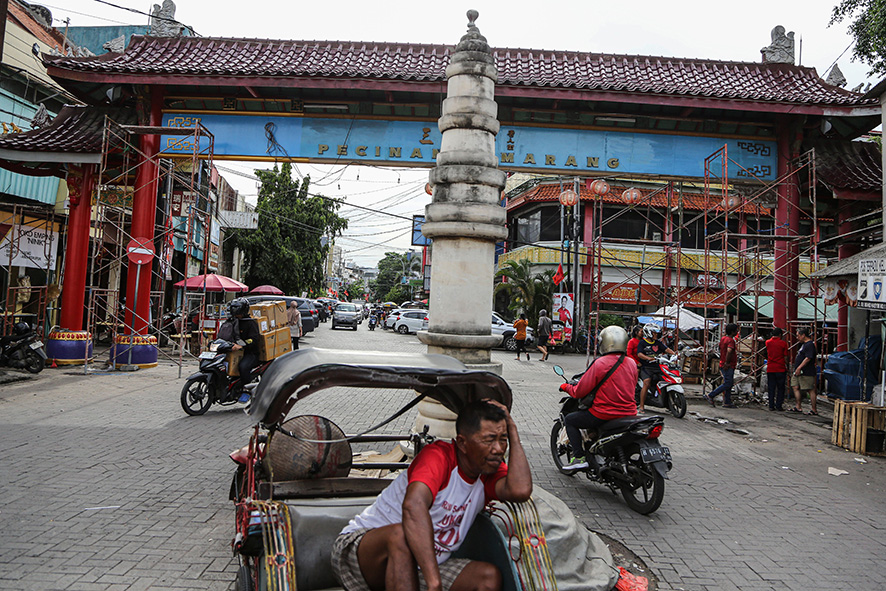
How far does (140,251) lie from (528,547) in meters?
11.4

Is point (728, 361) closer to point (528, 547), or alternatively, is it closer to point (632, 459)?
point (632, 459)

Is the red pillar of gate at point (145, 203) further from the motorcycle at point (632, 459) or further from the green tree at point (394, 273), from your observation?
the green tree at point (394, 273)

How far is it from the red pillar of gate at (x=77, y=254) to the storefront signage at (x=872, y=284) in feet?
49.2

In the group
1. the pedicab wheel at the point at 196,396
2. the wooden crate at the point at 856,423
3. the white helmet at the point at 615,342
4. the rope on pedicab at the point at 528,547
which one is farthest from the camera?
the pedicab wheel at the point at 196,396

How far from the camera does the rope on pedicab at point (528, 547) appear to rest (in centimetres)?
276

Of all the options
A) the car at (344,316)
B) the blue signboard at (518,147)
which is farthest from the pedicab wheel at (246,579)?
the car at (344,316)

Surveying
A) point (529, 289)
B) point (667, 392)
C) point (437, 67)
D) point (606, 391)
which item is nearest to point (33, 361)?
point (437, 67)

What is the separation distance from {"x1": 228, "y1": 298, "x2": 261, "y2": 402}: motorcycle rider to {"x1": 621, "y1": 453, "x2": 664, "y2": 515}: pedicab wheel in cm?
583

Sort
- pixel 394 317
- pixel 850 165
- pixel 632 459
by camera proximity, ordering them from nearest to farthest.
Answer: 1. pixel 632 459
2. pixel 850 165
3. pixel 394 317

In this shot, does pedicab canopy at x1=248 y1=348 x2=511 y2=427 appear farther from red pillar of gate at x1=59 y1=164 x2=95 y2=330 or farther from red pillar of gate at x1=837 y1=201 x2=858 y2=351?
red pillar of gate at x1=837 y1=201 x2=858 y2=351

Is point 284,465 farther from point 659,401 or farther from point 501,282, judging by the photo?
point 501,282

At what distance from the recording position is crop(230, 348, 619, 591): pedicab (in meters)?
2.83

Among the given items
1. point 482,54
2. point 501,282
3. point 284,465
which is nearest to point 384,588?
point 284,465

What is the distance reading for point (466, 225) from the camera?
5586mm
